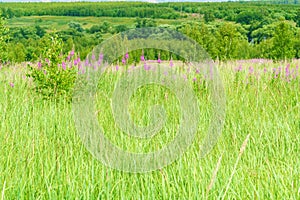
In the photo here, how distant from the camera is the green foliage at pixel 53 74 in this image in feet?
14.8

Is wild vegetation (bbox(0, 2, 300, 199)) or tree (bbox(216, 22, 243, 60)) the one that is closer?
wild vegetation (bbox(0, 2, 300, 199))

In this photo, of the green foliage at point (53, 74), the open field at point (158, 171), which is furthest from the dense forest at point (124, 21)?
the open field at point (158, 171)

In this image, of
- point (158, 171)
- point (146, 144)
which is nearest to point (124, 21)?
point (146, 144)

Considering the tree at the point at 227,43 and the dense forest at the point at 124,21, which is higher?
the tree at the point at 227,43

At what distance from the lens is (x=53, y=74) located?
179 inches

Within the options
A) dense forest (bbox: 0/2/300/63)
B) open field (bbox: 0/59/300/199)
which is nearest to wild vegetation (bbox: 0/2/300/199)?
open field (bbox: 0/59/300/199)

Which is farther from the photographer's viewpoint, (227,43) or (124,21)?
(124,21)

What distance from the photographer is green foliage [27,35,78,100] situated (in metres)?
4.52

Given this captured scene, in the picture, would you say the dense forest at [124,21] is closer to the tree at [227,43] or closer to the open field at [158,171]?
the tree at [227,43]

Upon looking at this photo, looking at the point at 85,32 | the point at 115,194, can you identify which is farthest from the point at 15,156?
the point at 85,32

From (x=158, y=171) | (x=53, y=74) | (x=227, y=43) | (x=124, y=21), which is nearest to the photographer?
(x=158, y=171)

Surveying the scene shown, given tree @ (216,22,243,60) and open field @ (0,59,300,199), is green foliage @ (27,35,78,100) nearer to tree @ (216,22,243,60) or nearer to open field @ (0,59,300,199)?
open field @ (0,59,300,199)

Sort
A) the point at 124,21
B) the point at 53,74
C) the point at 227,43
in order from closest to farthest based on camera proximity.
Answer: the point at 53,74 < the point at 227,43 < the point at 124,21

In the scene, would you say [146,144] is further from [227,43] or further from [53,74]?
[227,43]
